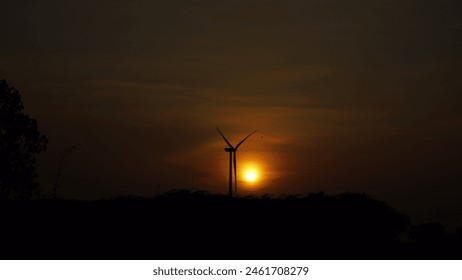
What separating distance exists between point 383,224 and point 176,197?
16.5 ft

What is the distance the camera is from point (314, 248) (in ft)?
51.5

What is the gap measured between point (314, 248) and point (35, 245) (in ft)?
20.4

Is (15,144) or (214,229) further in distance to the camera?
(15,144)

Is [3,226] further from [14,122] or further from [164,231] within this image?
[14,122]

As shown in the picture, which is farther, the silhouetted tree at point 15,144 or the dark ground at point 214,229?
the silhouetted tree at point 15,144

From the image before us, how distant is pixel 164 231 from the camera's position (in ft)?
52.3

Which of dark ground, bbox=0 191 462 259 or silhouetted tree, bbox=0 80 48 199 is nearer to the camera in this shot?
dark ground, bbox=0 191 462 259

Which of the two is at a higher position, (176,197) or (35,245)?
(176,197)

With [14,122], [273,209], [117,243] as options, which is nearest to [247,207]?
[273,209]
